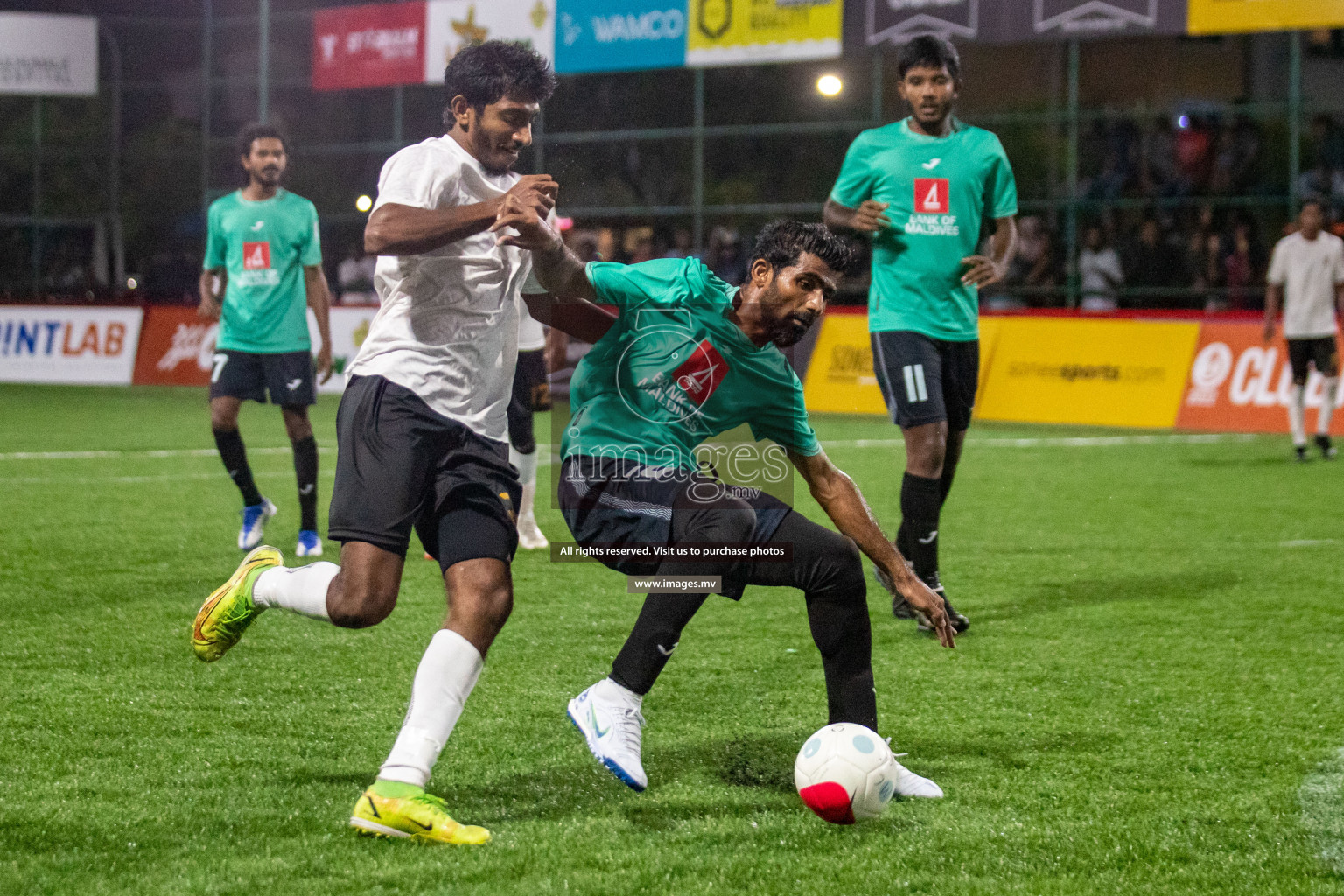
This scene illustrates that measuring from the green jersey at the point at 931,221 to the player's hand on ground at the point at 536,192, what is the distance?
9.69 ft

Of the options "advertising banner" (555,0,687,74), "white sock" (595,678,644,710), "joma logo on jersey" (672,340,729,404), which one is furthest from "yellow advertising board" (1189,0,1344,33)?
"white sock" (595,678,644,710)

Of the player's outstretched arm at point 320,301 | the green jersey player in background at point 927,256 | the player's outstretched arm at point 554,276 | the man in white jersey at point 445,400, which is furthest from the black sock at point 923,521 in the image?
the player's outstretched arm at point 320,301

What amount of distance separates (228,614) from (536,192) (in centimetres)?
160

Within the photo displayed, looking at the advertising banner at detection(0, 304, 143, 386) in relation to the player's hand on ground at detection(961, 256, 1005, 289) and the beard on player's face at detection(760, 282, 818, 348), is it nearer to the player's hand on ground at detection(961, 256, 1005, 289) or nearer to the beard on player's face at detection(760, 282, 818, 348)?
the player's hand on ground at detection(961, 256, 1005, 289)

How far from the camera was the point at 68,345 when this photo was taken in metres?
20.1

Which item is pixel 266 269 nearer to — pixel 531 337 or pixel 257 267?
pixel 257 267

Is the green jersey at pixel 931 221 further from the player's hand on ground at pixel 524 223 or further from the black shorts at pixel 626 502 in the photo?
the player's hand on ground at pixel 524 223

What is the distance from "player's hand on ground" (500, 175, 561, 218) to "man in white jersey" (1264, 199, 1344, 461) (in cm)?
1042

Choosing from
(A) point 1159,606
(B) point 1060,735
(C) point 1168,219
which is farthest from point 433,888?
(C) point 1168,219

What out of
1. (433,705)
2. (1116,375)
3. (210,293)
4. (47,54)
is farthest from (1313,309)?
A: (47,54)

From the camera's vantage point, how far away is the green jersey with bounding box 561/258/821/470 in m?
3.89

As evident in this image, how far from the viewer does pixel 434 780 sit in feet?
12.7

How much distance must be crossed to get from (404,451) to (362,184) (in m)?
26.1

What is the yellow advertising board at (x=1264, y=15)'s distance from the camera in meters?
16.0
